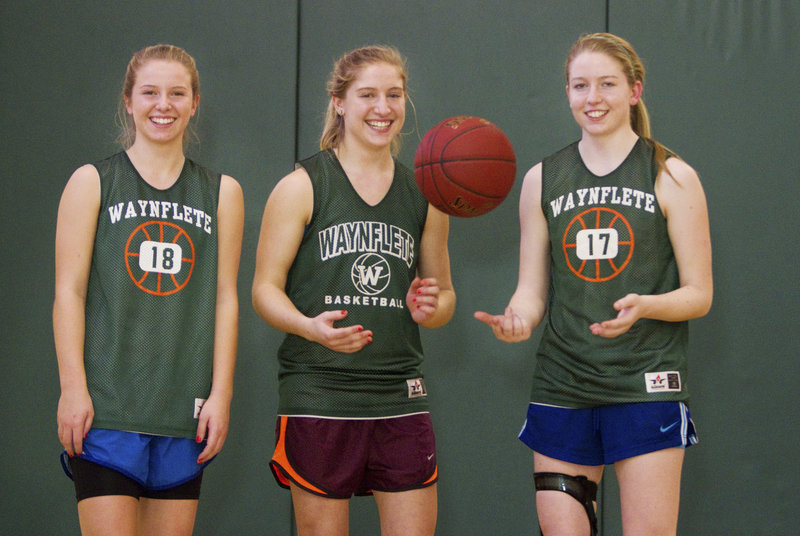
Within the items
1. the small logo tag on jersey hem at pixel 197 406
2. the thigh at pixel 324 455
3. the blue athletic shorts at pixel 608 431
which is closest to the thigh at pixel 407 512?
the thigh at pixel 324 455

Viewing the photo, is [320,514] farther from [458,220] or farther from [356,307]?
[458,220]

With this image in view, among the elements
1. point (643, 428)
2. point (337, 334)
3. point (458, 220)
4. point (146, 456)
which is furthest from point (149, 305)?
point (458, 220)

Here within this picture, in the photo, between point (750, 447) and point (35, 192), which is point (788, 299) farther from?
point (35, 192)

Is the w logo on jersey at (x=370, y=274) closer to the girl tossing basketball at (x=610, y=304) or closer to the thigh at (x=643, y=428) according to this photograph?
the girl tossing basketball at (x=610, y=304)

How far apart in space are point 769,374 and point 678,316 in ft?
5.06

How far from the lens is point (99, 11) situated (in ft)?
12.2

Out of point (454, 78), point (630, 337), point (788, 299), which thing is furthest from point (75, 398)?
point (788, 299)

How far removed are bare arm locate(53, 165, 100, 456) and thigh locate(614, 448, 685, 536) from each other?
1417mm

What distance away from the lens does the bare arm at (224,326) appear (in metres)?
2.39

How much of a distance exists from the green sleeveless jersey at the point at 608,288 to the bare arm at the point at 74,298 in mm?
1229

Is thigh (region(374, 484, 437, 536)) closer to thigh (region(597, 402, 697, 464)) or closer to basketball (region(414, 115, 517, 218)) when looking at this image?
thigh (region(597, 402, 697, 464))

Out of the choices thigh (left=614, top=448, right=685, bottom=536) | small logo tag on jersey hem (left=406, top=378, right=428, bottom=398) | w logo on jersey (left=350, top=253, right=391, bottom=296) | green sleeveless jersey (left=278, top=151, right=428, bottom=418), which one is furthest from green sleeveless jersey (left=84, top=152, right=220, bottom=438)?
thigh (left=614, top=448, right=685, bottom=536)

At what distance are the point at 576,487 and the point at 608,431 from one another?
0.17 m

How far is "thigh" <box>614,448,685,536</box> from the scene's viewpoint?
7.43ft
